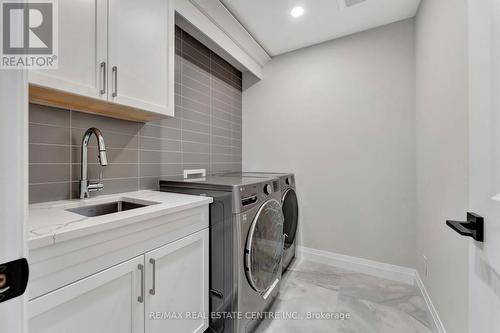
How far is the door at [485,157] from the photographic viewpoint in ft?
1.74

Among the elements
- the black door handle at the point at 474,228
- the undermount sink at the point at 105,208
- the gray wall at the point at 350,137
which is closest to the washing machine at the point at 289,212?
the gray wall at the point at 350,137

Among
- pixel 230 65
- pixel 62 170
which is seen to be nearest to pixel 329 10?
pixel 230 65

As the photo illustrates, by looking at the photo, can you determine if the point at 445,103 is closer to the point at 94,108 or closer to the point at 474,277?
the point at 474,277

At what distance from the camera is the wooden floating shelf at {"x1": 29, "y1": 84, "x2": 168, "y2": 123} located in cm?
97

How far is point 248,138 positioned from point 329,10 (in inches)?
62.6

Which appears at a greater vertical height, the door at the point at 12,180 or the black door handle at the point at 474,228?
the door at the point at 12,180

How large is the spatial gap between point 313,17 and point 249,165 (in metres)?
1.75

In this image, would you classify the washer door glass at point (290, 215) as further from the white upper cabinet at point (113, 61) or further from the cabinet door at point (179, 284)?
the white upper cabinet at point (113, 61)

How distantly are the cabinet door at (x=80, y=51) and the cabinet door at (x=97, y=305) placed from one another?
818 mm

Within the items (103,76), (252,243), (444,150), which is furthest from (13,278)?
(444,150)

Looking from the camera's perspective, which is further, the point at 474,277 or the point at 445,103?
the point at 445,103

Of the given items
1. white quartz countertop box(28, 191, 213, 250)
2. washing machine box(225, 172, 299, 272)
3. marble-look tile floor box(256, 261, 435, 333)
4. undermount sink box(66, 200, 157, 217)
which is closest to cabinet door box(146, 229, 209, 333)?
white quartz countertop box(28, 191, 213, 250)

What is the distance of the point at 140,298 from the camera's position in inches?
37.3

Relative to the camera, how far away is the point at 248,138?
9.36 feet
